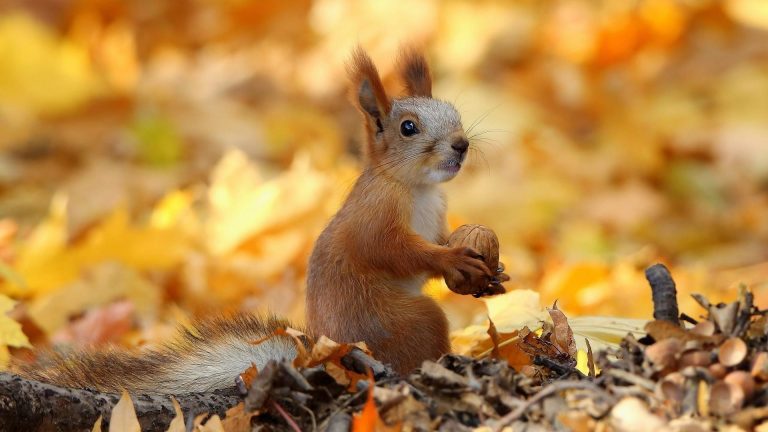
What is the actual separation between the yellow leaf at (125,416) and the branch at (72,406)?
0.05m

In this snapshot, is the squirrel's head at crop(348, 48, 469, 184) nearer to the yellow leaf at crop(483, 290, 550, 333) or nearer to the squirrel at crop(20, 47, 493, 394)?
the squirrel at crop(20, 47, 493, 394)

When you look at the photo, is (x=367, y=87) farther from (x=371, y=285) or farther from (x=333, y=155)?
(x=333, y=155)

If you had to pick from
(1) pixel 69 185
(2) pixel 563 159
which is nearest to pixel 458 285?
(1) pixel 69 185

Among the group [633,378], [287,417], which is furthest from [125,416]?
[633,378]

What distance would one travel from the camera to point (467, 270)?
181cm

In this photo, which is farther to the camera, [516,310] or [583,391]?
[516,310]

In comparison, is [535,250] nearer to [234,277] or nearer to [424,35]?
[234,277]

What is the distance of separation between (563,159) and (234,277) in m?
2.03

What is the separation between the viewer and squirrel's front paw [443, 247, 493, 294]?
1808 mm

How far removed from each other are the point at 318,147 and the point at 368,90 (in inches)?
105

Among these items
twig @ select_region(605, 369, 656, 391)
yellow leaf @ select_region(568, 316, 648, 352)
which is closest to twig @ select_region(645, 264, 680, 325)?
twig @ select_region(605, 369, 656, 391)

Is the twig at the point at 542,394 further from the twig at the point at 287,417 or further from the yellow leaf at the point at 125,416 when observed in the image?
the yellow leaf at the point at 125,416

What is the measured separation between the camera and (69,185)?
164 inches

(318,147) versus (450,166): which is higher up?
(318,147)
